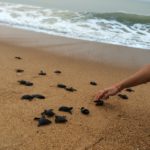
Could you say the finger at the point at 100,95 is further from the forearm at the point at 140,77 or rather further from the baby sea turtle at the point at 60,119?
the baby sea turtle at the point at 60,119

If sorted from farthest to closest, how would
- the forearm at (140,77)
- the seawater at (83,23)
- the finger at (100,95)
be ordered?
the seawater at (83,23), the finger at (100,95), the forearm at (140,77)

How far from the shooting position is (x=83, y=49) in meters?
8.27

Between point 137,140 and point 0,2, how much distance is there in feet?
38.8

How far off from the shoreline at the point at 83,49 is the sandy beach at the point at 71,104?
42 millimetres

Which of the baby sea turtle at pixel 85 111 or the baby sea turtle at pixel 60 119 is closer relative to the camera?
the baby sea turtle at pixel 60 119

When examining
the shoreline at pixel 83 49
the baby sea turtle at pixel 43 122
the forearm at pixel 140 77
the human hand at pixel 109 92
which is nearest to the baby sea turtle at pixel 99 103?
the human hand at pixel 109 92

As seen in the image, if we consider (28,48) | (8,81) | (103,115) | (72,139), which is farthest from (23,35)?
(72,139)

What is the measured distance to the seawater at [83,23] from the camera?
979 centimetres

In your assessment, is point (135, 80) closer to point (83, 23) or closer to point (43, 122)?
point (43, 122)

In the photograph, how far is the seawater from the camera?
32.1 feet

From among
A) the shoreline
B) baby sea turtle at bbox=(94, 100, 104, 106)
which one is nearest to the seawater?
the shoreline

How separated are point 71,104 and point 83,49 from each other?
393 centimetres

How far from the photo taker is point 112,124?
4.01 meters

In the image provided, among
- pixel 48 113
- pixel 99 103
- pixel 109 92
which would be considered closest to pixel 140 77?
pixel 109 92
